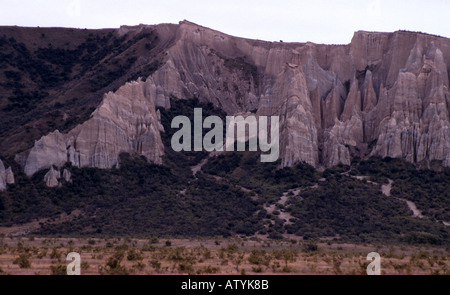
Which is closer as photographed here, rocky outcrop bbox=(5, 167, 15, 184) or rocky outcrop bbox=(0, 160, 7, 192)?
rocky outcrop bbox=(0, 160, 7, 192)

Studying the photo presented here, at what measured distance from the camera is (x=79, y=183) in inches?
3209

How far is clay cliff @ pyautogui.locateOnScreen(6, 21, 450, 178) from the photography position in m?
86.0

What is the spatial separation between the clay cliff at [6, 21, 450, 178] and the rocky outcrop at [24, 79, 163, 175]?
12cm

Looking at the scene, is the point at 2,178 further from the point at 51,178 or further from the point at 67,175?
the point at 67,175

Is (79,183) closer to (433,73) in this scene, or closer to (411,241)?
(411,241)

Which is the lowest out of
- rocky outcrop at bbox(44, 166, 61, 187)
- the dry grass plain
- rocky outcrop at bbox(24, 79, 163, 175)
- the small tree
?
the dry grass plain

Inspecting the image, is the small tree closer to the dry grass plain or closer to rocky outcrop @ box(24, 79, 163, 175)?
the dry grass plain

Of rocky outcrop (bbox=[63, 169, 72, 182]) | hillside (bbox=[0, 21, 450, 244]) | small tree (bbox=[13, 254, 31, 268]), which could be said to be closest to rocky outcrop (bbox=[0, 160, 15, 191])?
hillside (bbox=[0, 21, 450, 244])

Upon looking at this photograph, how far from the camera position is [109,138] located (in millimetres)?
86312

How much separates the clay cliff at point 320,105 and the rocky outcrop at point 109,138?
123mm

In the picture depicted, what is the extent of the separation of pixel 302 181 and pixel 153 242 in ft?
95.4

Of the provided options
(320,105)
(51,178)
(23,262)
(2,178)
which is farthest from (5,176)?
(320,105)

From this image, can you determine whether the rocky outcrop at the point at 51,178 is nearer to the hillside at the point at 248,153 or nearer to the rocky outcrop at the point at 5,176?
the hillside at the point at 248,153

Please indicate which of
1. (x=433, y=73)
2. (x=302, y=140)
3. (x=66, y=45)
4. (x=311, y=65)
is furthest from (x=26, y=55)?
(x=433, y=73)
